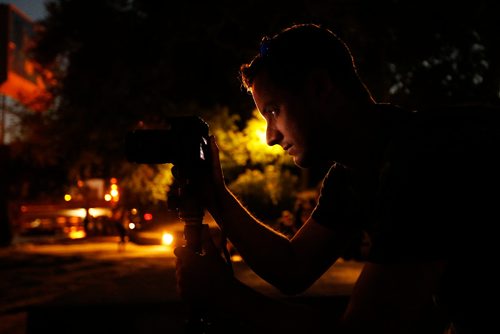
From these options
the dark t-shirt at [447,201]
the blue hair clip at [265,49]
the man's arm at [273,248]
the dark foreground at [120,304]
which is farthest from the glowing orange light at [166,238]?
the dark t-shirt at [447,201]

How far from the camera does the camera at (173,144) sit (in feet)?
6.01

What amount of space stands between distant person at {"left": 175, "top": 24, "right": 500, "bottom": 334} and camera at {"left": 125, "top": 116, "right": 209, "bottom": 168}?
0.84ft

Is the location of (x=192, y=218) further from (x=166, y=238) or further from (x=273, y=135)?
(x=166, y=238)

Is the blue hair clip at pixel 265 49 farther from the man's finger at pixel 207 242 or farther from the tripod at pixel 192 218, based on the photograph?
the man's finger at pixel 207 242

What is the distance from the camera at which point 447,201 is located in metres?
1.17

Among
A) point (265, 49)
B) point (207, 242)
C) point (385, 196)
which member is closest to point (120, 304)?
point (207, 242)

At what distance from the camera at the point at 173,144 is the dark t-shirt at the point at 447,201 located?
769 mm

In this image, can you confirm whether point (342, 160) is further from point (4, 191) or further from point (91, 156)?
point (4, 191)

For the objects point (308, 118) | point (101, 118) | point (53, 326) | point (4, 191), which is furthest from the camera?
point (4, 191)

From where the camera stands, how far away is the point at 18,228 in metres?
35.0

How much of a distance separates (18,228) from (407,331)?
123ft

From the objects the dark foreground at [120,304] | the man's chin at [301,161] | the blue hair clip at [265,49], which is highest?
the blue hair clip at [265,49]

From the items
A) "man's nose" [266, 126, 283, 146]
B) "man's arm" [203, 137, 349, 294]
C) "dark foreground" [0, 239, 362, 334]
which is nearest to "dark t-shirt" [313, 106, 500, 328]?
"man's nose" [266, 126, 283, 146]

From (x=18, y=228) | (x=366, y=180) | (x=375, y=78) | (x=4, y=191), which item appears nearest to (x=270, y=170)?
(x=375, y=78)
